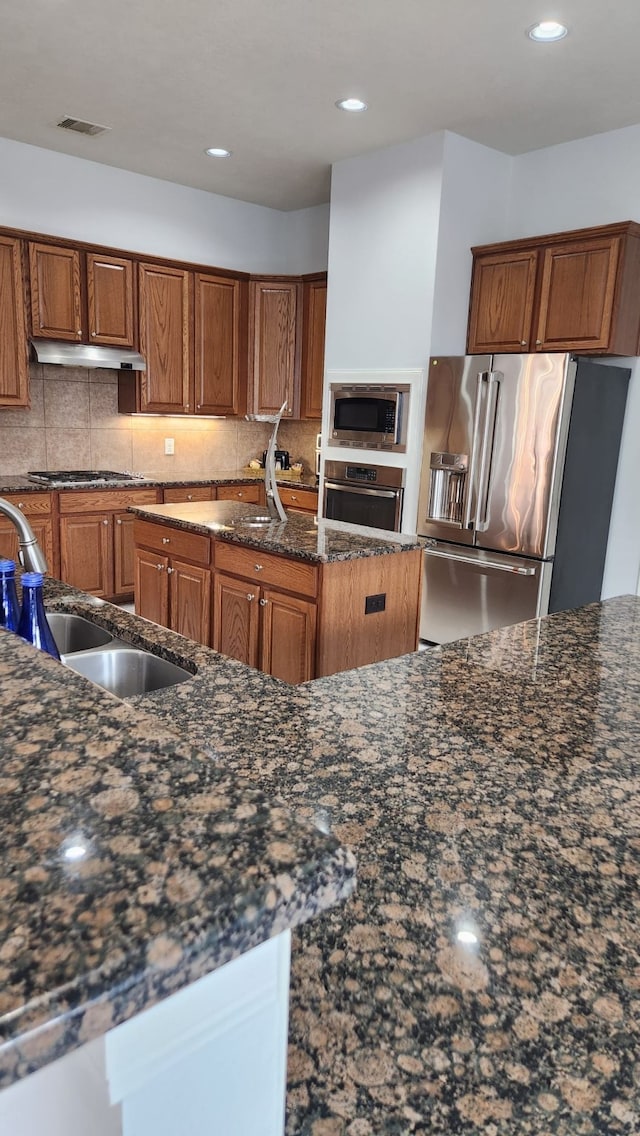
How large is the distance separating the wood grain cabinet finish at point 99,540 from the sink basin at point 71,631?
9.47 feet

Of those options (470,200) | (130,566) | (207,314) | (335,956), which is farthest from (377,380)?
(335,956)

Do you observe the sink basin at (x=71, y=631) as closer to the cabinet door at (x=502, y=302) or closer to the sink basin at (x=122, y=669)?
the sink basin at (x=122, y=669)

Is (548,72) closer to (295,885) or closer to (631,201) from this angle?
(631,201)

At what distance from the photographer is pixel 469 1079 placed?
57cm

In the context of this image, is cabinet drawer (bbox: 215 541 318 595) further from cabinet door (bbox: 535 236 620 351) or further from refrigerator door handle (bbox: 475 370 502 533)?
cabinet door (bbox: 535 236 620 351)

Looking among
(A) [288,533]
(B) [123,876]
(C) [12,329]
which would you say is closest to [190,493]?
(C) [12,329]

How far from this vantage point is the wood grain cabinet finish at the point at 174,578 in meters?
3.36

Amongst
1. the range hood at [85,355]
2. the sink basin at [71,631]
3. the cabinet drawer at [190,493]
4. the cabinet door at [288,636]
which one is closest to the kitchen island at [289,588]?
the cabinet door at [288,636]

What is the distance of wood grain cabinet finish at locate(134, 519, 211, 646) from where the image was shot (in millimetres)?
3359

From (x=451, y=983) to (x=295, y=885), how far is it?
34 centimetres

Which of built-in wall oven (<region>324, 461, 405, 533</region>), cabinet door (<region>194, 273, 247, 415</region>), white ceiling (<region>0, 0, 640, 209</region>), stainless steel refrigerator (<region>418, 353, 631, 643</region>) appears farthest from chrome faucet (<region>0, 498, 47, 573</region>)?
cabinet door (<region>194, 273, 247, 415</region>)

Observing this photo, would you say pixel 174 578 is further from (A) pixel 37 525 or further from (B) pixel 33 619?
(B) pixel 33 619

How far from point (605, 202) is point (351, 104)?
58.1 inches

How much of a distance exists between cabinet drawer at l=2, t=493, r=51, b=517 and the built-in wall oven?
5.61 feet
